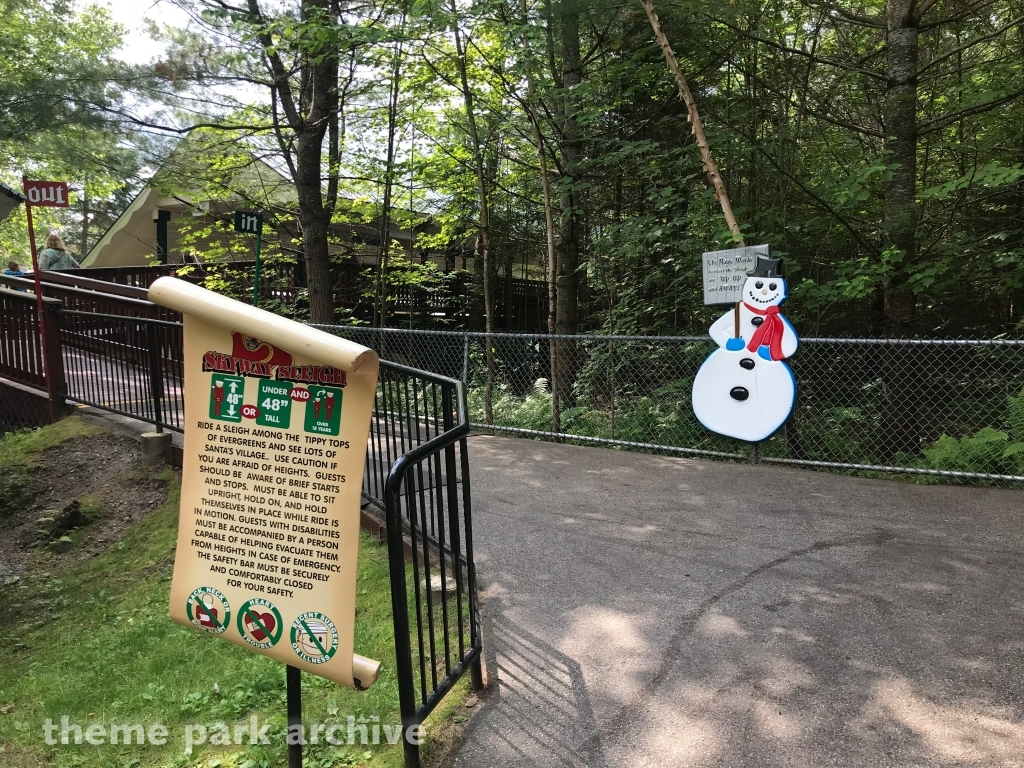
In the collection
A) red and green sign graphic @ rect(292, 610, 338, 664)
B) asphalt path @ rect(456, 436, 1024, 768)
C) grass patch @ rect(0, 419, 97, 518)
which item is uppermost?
red and green sign graphic @ rect(292, 610, 338, 664)

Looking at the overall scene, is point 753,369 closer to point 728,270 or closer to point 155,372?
point 728,270

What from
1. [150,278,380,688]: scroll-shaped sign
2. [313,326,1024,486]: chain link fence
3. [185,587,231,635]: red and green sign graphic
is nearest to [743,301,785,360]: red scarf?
[313,326,1024,486]: chain link fence

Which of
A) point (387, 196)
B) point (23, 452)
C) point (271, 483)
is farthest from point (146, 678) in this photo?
point (387, 196)

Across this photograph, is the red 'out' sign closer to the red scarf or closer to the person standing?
the person standing

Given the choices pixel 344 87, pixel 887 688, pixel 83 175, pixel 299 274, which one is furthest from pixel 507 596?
pixel 299 274

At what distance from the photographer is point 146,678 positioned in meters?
3.53

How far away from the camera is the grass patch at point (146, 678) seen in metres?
2.81

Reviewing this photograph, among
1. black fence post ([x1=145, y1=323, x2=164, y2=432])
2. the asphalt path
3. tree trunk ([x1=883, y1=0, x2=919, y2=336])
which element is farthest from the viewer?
tree trunk ([x1=883, y1=0, x2=919, y2=336])

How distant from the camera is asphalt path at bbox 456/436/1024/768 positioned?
8.29 feet

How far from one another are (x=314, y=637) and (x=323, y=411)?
724 mm

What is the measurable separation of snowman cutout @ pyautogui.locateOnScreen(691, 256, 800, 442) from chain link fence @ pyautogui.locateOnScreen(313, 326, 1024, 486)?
269mm

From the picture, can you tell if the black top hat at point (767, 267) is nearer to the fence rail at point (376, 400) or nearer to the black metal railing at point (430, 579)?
the fence rail at point (376, 400)

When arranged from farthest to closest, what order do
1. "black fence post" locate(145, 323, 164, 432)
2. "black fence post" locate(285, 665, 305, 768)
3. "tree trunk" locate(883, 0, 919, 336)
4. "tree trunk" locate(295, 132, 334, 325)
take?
"tree trunk" locate(295, 132, 334, 325), "tree trunk" locate(883, 0, 919, 336), "black fence post" locate(145, 323, 164, 432), "black fence post" locate(285, 665, 305, 768)

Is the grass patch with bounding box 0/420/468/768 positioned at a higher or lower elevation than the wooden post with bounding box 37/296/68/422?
lower
